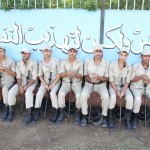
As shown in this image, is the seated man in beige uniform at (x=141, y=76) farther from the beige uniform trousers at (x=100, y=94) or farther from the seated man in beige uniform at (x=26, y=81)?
the seated man in beige uniform at (x=26, y=81)

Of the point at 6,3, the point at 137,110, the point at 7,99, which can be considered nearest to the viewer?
the point at 137,110

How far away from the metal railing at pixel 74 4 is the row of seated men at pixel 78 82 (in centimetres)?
91

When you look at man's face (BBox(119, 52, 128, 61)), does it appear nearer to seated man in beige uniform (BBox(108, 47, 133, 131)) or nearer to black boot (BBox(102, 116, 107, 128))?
seated man in beige uniform (BBox(108, 47, 133, 131))

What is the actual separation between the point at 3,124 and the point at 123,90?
2.37 m

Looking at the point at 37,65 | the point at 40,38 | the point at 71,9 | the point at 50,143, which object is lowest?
the point at 50,143

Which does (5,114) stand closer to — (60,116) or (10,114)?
(10,114)

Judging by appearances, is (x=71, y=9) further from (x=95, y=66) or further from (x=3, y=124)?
(x=3, y=124)

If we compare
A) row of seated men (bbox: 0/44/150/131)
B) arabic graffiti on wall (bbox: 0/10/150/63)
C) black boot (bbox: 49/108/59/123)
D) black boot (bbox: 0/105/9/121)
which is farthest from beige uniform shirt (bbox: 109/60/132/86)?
black boot (bbox: 0/105/9/121)

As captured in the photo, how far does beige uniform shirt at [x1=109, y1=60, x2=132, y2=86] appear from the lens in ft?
20.3

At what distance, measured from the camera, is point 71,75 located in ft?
20.7

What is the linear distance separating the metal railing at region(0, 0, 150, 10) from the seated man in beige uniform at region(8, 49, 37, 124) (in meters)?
1.04

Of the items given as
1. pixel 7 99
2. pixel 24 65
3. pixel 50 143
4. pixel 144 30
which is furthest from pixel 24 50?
pixel 144 30

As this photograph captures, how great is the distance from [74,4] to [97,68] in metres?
1.42

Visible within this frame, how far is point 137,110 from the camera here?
5938 millimetres
